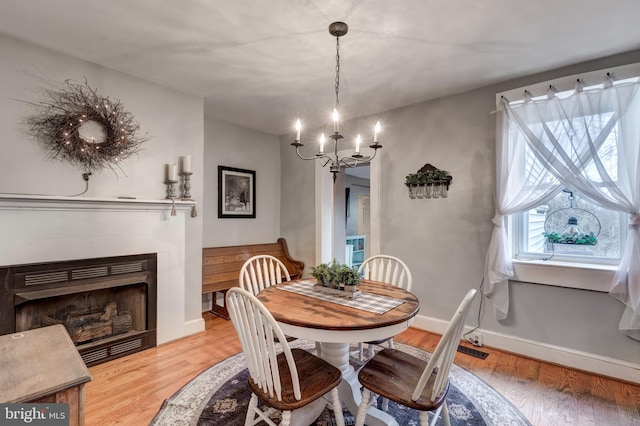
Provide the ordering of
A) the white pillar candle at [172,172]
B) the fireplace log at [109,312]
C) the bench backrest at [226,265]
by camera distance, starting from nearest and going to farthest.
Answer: the fireplace log at [109,312]
the white pillar candle at [172,172]
the bench backrest at [226,265]

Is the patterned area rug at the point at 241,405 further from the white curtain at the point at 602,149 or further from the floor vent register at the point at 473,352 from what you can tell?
the white curtain at the point at 602,149

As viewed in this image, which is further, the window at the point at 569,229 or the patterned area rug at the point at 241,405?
the window at the point at 569,229

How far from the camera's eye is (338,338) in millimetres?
1429

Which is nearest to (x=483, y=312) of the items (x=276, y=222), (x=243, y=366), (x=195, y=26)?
(x=243, y=366)

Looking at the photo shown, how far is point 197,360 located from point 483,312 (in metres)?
2.70

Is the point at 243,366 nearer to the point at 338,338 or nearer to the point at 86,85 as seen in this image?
the point at 338,338

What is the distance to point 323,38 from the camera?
6.91 ft

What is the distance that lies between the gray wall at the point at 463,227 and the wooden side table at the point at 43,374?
297 cm

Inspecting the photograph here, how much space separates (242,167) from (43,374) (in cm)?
341

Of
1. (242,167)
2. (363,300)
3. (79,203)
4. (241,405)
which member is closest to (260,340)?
(363,300)

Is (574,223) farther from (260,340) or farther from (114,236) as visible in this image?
(114,236)

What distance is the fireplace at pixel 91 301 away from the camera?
211 cm

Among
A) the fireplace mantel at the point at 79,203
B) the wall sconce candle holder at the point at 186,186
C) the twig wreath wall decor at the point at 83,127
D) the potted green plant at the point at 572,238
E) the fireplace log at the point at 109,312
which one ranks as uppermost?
the twig wreath wall decor at the point at 83,127

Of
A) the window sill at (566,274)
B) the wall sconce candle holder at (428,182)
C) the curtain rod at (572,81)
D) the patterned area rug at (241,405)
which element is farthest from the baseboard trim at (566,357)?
the curtain rod at (572,81)
